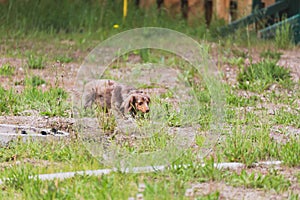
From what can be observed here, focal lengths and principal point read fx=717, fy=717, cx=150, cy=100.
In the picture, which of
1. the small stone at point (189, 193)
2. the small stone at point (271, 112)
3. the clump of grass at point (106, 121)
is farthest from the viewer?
the small stone at point (271, 112)

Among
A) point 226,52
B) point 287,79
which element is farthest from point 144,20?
point 287,79

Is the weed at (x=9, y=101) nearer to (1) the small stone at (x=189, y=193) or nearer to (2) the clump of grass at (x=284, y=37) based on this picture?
(1) the small stone at (x=189, y=193)

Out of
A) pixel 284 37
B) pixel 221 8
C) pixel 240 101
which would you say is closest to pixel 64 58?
pixel 240 101

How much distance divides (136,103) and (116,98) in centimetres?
24

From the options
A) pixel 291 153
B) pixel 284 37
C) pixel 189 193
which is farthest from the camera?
pixel 284 37

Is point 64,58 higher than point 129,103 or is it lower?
higher

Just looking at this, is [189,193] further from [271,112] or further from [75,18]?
[75,18]

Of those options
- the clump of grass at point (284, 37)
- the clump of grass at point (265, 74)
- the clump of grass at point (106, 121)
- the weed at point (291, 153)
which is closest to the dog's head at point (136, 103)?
the clump of grass at point (106, 121)

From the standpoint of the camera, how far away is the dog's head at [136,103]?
513 centimetres

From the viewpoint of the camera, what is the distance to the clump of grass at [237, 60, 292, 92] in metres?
7.21

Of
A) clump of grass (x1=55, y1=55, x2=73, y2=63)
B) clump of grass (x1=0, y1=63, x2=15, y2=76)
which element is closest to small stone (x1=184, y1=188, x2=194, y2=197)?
clump of grass (x1=0, y1=63, x2=15, y2=76)

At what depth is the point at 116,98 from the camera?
5.33m

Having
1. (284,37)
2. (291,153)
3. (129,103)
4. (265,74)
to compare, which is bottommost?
(291,153)

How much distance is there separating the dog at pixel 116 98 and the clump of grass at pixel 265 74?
211 cm
